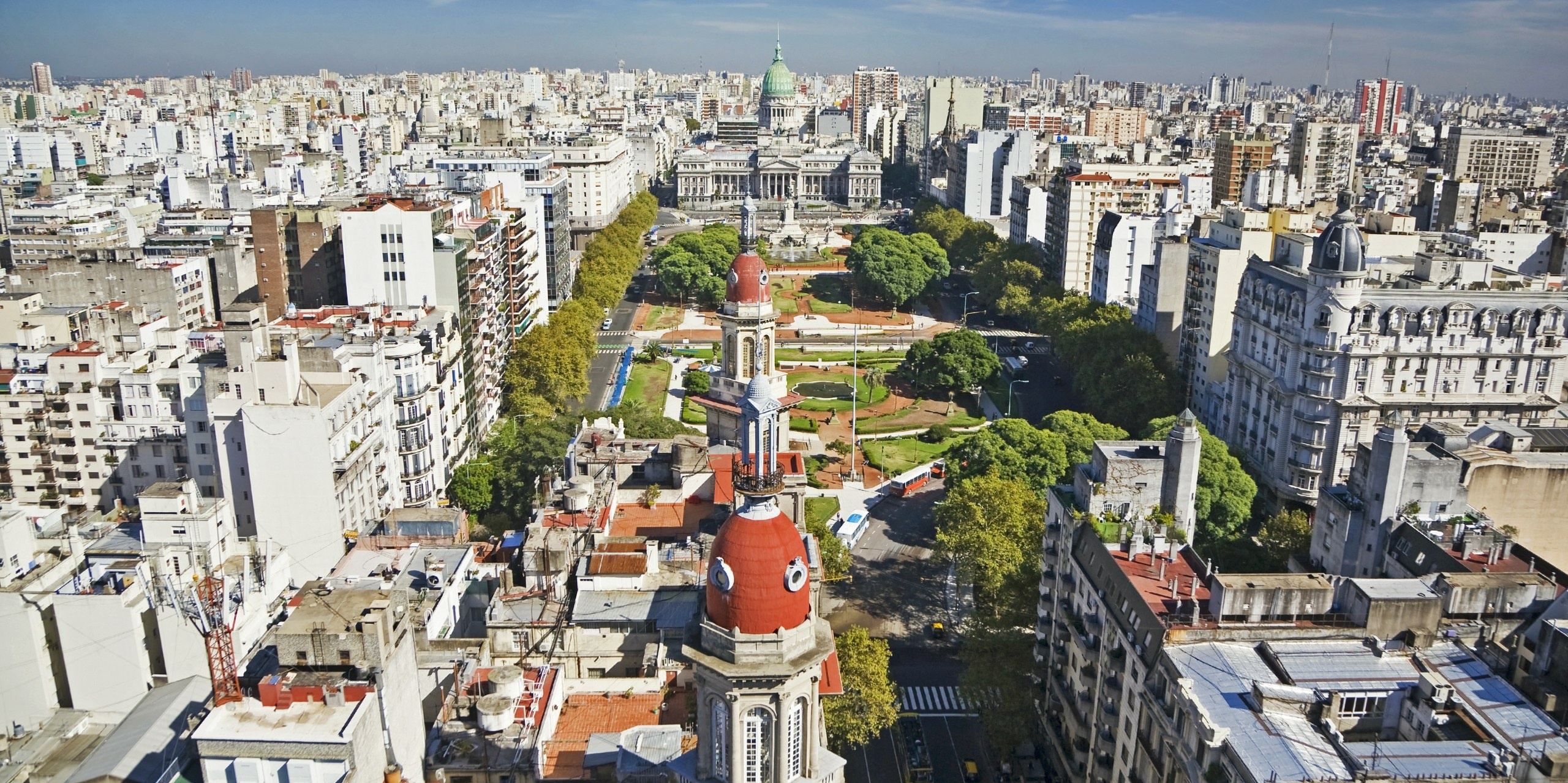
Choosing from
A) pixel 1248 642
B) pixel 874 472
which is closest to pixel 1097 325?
pixel 874 472

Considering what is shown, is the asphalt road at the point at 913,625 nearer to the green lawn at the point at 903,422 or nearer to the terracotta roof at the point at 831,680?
the terracotta roof at the point at 831,680

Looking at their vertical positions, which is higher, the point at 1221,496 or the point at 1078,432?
the point at 1078,432

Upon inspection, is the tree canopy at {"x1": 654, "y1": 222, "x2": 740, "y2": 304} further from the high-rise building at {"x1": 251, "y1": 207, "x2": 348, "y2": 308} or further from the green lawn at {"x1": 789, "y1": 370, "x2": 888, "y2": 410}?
the high-rise building at {"x1": 251, "y1": 207, "x2": 348, "y2": 308}

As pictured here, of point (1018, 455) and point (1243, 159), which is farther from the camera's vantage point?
point (1243, 159)

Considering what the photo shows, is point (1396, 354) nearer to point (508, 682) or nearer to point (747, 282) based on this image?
point (747, 282)

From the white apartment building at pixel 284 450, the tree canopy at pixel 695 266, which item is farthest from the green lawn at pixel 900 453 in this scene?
the tree canopy at pixel 695 266

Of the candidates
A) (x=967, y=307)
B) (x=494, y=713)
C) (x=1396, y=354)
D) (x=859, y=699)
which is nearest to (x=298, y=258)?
(x=859, y=699)
